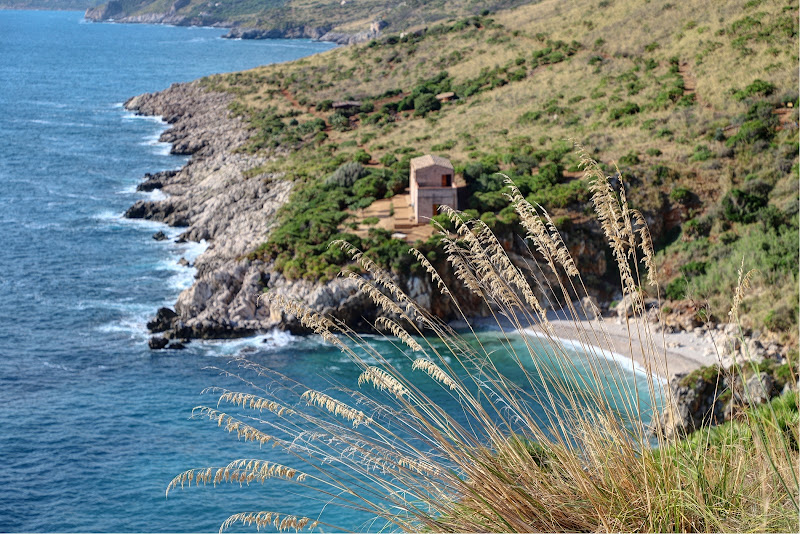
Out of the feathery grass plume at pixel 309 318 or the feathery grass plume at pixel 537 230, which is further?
the feathery grass plume at pixel 537 230

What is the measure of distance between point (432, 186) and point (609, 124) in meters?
17.6

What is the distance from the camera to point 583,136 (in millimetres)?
50719

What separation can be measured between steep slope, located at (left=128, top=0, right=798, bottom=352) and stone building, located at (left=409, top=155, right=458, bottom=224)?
148cm

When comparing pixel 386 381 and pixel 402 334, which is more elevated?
pixel 402 334

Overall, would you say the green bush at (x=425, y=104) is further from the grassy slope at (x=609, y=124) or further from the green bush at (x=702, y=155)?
the green bush at (x=702, y=155)

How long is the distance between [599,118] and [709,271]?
19764 mm

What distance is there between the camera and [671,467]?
17.3ft

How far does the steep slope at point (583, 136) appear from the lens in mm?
38281

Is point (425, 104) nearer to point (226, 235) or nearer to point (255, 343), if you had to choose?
point (226, 235)

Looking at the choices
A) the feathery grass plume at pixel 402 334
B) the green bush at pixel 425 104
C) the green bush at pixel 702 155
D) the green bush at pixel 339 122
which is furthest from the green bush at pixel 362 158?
the feathery grass plume at pixel 402 334

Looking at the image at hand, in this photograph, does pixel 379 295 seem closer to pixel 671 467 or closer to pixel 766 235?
pixel 671 467

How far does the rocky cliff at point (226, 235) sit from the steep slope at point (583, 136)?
67cm

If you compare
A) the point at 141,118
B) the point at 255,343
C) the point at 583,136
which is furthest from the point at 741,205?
the point at 141,118

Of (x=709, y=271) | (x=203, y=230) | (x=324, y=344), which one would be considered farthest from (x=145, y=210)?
(x=709, y=271)
